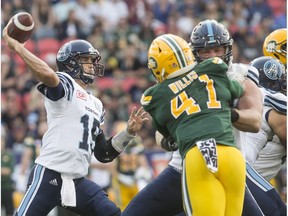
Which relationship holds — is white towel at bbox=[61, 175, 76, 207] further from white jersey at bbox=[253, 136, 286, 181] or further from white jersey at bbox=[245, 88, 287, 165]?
white jersey at bbox=[253, 136, 286, 181]

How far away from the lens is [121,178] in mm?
12641

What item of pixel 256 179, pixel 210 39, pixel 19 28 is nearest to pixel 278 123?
pixel 256 179

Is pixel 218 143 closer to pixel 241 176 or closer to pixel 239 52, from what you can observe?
pixel 241 176

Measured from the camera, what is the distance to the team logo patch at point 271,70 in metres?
7.53

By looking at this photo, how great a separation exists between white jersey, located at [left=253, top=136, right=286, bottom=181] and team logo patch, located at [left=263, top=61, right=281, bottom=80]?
0.52 metres

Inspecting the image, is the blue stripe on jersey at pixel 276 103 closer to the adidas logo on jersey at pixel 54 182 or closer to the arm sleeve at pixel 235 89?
the arm sleeve at pixel 235 89

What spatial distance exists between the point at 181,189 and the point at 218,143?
2.72 ft

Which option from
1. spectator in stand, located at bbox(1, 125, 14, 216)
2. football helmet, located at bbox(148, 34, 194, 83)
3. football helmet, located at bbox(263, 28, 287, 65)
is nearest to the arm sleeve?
football helmet, located at bbox(148, 34, 194, 83)

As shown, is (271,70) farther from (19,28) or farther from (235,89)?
(19,28)

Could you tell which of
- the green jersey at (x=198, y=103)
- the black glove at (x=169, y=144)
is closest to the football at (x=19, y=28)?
the green jersey at (x=198, y=103)

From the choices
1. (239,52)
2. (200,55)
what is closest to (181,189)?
(200,55)

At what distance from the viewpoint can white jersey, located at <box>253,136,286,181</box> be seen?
24.4 feet

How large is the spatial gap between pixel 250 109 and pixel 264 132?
3.29 feet

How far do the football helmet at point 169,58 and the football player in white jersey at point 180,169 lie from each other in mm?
328
